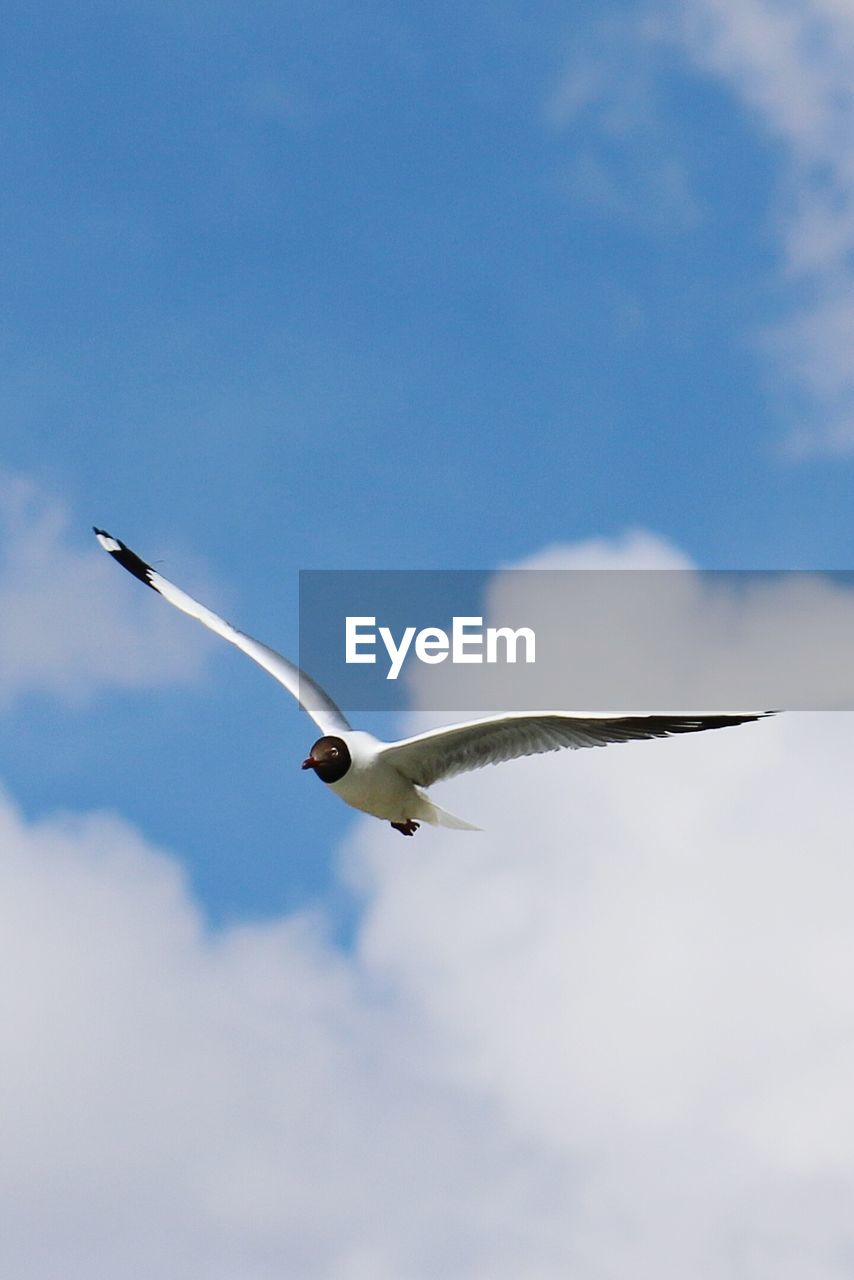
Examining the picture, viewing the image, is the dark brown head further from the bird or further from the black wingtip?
the black wingtip

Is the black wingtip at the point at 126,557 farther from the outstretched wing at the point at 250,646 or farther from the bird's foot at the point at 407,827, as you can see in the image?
the bird's foot at the point at 407,827

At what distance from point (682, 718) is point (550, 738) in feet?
4.08

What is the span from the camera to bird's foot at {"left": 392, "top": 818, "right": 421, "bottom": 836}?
16125 millimetres

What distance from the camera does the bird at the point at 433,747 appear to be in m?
14.2

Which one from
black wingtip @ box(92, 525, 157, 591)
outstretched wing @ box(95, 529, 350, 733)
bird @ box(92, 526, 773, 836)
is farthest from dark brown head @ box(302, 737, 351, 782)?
black wingtip @ box(92, 525, 157, 591)

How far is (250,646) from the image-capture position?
60.2 feet

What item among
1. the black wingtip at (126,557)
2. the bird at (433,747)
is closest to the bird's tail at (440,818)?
the bird at (433,747)

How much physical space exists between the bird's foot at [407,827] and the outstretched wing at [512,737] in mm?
475

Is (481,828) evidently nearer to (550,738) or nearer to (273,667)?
(550,738)

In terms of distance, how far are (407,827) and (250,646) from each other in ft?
10.5

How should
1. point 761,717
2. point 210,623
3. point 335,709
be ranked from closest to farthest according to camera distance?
point 761,717
point 335,709
point 210,623

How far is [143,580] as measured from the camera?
20.4 m

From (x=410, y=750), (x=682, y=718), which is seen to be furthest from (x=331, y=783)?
(x=682, y=718)

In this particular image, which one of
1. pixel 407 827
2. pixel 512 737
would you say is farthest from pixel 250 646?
pixel 512 737
